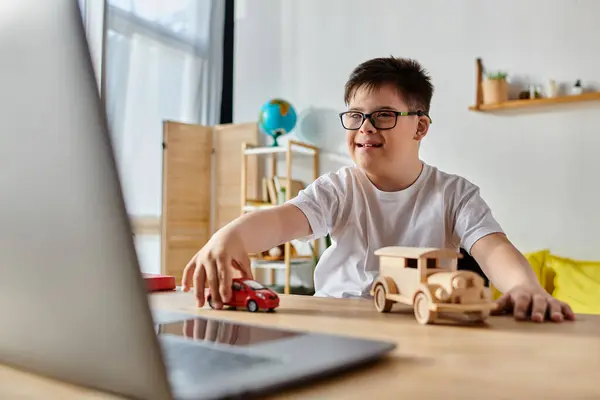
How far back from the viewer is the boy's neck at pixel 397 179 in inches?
51.4

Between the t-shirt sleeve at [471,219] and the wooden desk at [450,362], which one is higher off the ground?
the t-shirt sleeve at [471,219]

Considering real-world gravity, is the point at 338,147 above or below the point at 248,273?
above

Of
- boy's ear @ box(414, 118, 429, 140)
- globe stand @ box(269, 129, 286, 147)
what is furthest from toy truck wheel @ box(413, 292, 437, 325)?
globe stand @ box(269, 129, 286, 147)

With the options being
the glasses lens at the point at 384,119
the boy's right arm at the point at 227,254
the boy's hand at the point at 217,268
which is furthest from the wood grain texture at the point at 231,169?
the boy's hand at the point at 217,268

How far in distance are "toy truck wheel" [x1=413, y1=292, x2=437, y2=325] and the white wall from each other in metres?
2.73

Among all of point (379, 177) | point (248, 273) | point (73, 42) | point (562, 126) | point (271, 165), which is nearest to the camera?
point (73, 42)

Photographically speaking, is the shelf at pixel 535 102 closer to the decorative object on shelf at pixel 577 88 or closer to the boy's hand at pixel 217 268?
the decorative object on shelf at pixel 577 88

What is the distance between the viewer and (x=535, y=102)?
3.12 metres

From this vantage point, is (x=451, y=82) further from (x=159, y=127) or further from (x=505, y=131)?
(x=159, y=127)

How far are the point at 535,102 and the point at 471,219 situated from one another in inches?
89.0

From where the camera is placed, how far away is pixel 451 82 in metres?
3.47

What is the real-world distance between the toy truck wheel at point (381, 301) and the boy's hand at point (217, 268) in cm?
18

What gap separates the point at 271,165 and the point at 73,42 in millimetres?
3874

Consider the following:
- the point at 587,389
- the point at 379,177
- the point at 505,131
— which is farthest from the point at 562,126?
the point at 587,389
